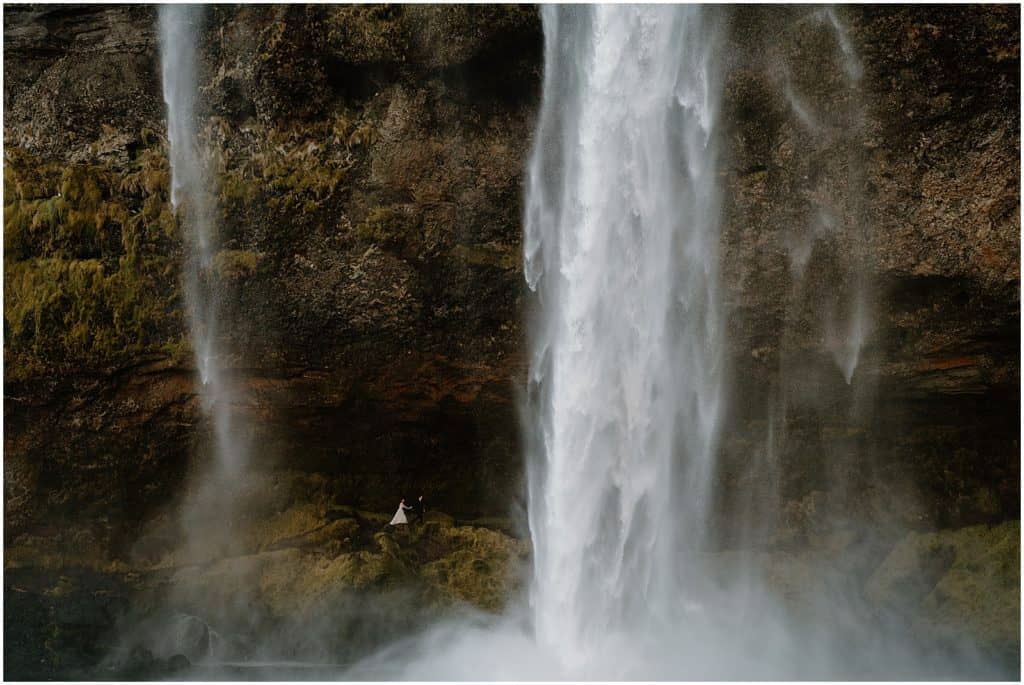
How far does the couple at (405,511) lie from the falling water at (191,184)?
2492 millimetres

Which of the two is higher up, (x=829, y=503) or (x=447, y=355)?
(x=447, y=355)

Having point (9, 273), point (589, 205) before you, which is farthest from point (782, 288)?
point (9, 273)

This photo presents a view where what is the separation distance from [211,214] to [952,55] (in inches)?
311

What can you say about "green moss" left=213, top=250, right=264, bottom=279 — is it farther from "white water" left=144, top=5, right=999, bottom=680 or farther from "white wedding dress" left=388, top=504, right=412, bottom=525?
"white wedding dress" left=388, top=504, right=412, bottom=525

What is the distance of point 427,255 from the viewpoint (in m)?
10.4

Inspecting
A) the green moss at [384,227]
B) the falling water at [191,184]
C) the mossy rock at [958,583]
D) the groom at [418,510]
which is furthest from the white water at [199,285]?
the mossy rock at [958,583]

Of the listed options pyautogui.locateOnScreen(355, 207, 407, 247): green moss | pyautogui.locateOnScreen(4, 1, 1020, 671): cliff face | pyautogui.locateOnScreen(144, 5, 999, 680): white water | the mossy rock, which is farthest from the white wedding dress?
the mossy rock

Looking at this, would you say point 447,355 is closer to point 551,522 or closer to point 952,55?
point 551,522

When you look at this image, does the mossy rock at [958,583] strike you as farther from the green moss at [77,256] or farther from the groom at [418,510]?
the green moss at [77,256]

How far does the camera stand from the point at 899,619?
1021 centimetres

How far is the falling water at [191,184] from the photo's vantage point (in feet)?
33.4

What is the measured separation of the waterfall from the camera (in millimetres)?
9938

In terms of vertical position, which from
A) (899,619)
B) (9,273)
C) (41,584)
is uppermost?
(9,273)

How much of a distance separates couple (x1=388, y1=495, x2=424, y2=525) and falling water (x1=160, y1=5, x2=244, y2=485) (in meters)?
2.49
